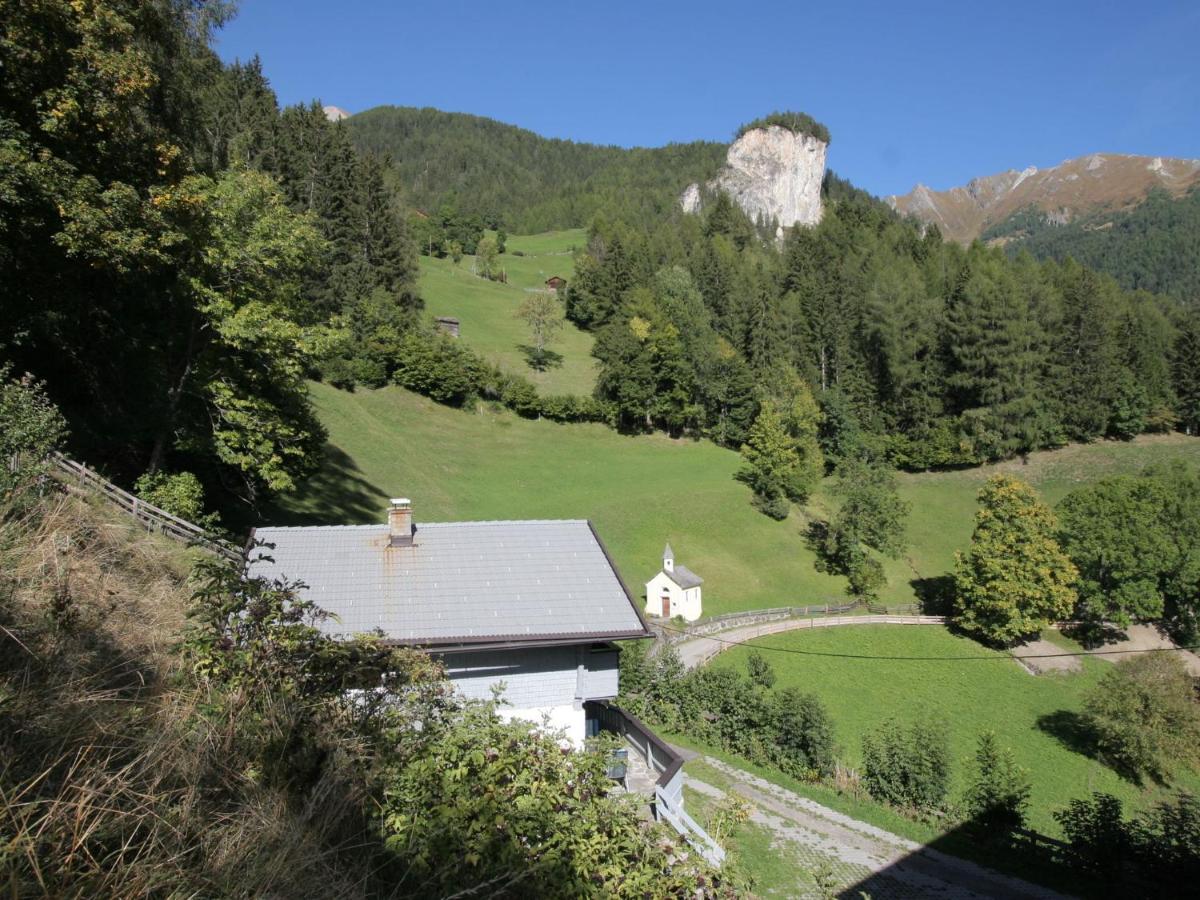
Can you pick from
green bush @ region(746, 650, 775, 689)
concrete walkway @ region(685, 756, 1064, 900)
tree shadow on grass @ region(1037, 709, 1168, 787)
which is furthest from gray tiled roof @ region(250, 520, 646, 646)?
tree shadow on grass @ region(1037, 709, 1168, 787)

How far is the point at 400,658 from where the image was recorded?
5.87 metres

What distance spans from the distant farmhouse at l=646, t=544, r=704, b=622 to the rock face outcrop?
12917 cm

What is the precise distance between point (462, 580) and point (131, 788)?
10.2 m

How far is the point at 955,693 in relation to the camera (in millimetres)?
29188

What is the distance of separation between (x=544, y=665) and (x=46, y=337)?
1498 centimetres

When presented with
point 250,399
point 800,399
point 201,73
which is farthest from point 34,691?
point 800,399

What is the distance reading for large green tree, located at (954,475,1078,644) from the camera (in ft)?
113

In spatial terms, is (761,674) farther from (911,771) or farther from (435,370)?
(435,370)

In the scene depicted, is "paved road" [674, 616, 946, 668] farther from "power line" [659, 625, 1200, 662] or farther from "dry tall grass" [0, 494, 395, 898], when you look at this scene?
"dry tall grass" [0, 494, 395, 898]

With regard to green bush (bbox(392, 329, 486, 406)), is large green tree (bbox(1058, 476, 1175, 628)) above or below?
below

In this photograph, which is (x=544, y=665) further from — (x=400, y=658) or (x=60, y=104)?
(x=60, y=104)

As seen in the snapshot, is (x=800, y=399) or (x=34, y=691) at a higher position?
(x=800, y=399)

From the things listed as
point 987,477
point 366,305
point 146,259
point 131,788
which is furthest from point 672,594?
point 987,477

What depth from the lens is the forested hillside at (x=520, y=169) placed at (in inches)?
5551
